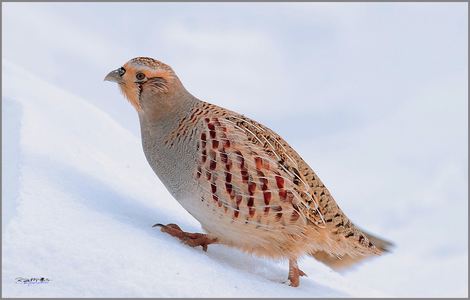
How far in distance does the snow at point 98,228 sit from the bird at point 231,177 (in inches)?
11.9

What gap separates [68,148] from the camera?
6992mm

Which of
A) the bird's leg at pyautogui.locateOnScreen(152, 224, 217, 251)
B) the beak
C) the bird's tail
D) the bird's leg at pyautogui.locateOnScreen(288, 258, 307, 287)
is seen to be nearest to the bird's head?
the beak

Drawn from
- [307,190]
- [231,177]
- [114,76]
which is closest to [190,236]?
[231,177]

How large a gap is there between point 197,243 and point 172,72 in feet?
4.74

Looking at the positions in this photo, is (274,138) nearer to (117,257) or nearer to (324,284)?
(324,284)

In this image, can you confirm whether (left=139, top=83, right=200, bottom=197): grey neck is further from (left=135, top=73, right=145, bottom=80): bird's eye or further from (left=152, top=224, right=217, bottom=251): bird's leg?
(left=152, top=224, right=217, bottom=251): bird's leg

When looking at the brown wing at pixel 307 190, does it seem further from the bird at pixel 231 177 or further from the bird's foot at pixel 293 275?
the bird's foot at pixel 293 275

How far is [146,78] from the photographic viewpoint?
592 centimetres

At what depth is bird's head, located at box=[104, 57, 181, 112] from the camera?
5898 mm

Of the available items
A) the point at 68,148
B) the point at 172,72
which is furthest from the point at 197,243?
the point at 68,148

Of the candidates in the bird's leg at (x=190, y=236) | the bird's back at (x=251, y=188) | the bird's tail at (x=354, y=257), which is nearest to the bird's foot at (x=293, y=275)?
the bird's back at (x=251, y=188)

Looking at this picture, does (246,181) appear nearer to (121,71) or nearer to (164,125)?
(164,125)

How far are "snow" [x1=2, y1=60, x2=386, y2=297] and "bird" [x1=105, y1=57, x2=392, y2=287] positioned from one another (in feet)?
0.99

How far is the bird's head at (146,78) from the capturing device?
5898 millimetres
